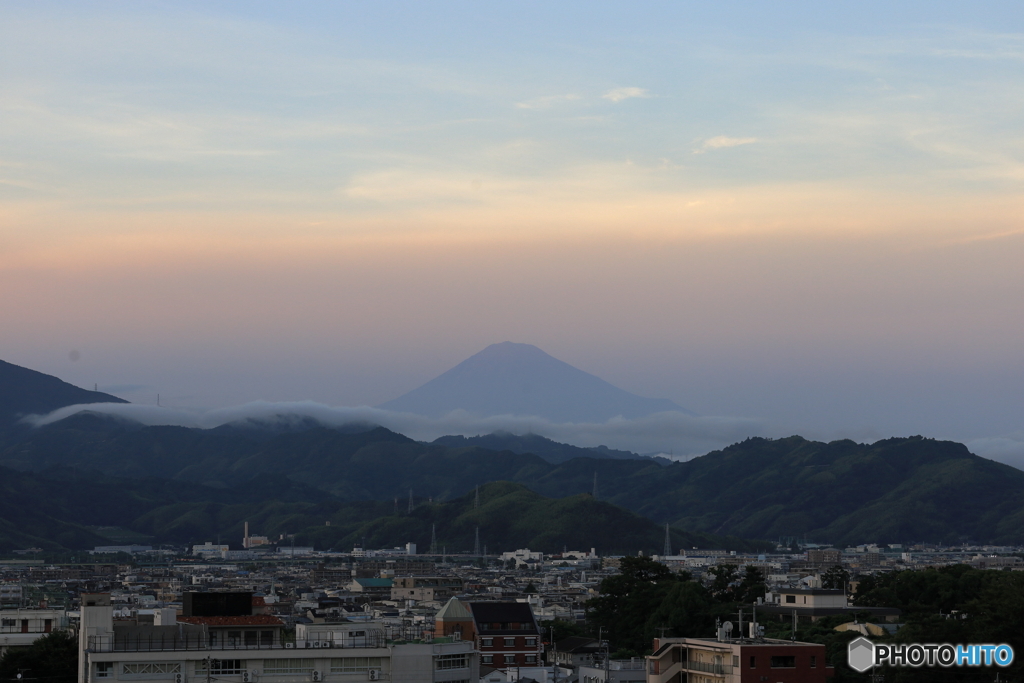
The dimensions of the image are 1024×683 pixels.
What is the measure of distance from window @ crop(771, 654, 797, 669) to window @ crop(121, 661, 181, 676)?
70.3 ft

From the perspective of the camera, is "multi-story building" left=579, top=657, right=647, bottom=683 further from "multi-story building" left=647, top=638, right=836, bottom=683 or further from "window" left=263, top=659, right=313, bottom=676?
"window" left=263, top=659, right=313, bottom=676

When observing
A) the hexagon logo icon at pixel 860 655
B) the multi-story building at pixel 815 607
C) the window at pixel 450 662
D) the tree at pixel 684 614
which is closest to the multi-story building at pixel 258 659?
the window at pixel 450 662

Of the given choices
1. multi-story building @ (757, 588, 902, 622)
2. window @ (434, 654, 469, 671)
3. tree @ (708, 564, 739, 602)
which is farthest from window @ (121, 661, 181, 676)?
tree @ (708, 564, 739, 602)

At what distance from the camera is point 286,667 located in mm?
47156

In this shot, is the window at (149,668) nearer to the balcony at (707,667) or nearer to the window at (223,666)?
the window at (223,666)

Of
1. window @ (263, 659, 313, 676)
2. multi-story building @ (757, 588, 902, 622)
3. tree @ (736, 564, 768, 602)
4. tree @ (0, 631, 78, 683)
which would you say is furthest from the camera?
tree @ (736, 564, 768, 602)

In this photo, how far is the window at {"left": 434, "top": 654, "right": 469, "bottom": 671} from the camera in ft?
157

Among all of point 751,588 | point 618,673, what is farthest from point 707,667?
point 751,588

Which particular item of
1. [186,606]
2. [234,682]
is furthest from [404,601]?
[234,682]

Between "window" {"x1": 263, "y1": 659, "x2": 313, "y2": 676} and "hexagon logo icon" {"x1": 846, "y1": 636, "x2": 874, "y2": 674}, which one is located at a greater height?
"window" {"x1": 263, "y1": 659, "x2": 313, "y2": 676}

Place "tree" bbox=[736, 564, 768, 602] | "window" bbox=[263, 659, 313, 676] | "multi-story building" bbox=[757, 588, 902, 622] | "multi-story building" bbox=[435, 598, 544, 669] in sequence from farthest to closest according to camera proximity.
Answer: "tree" bbox=[736, 564, 768, 602] < "multi-story building" bbox=[757, 588, 902, 622] < "multi-story building" bbox=[435, 598, 544, 669] < "window" bbox=[263, 659, 313, 676]

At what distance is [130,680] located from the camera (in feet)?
150

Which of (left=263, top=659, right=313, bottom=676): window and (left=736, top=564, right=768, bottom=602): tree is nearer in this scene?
(left=263, top=659, right=313, bottom=676): window

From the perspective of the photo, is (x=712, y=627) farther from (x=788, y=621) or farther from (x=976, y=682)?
(x=976, y=682)
